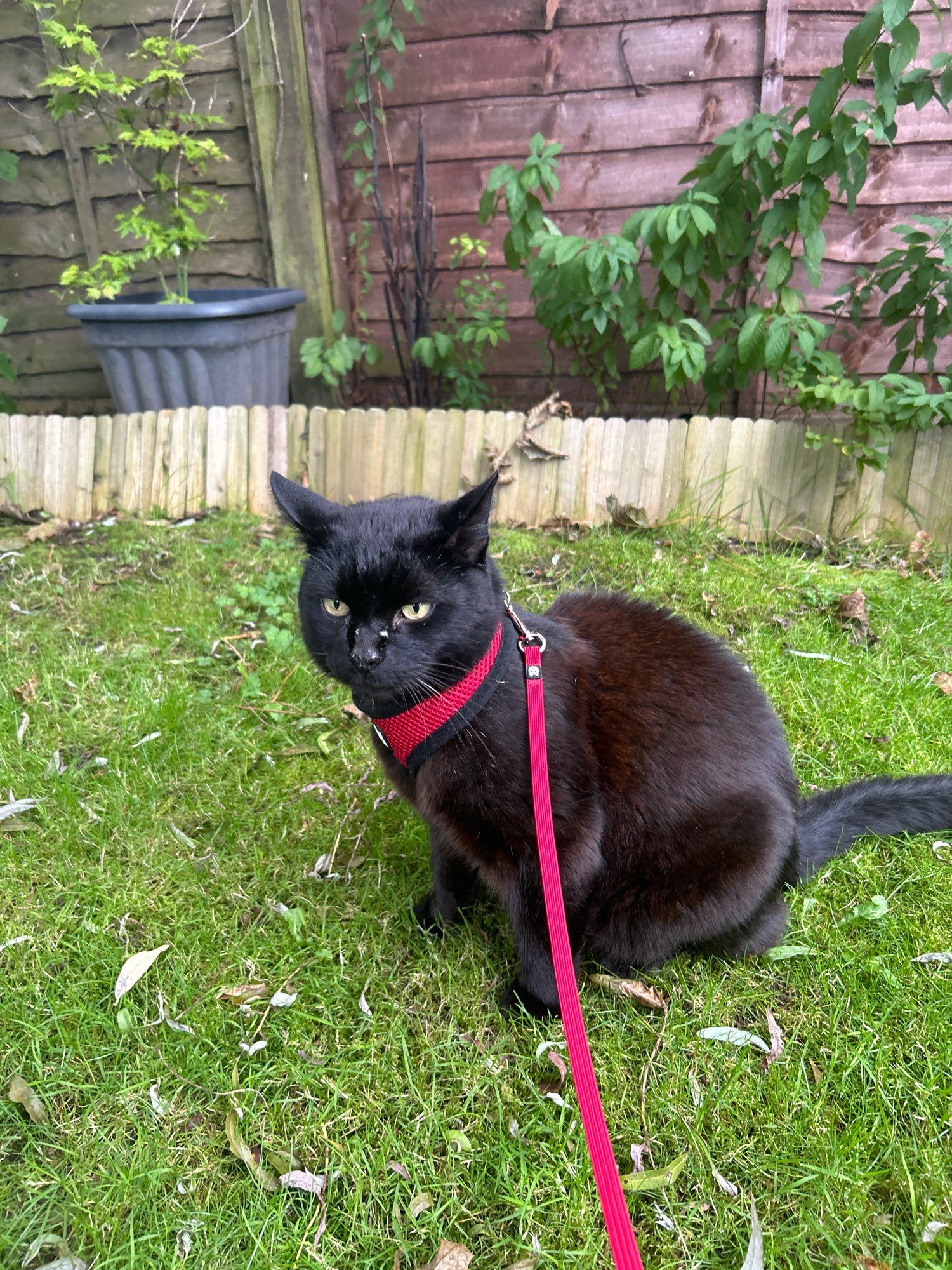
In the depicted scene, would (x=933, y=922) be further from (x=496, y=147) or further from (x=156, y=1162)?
(x=496, y=147)

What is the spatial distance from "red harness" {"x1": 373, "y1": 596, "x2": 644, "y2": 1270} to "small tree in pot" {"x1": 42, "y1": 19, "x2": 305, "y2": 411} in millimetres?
3490

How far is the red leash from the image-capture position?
2.97ft

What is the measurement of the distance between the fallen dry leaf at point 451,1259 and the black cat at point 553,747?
0.48 m

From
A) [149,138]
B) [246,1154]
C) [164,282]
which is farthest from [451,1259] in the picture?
[149,138]

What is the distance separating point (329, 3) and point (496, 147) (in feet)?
4.30

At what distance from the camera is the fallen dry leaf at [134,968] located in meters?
1.70

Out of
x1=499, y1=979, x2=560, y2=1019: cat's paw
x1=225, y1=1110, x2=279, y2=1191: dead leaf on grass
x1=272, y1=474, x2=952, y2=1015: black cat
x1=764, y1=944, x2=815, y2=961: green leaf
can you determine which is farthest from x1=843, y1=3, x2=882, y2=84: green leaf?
x1=225, y1=1110, x2=279, y2=1191: dead leaf on grass

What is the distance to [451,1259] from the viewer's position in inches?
50.1

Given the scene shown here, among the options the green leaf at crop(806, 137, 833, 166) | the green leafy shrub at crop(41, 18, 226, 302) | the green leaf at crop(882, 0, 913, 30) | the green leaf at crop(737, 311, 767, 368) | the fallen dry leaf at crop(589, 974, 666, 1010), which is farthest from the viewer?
the green leafy shrub at crop(41, 18, 226, 302)

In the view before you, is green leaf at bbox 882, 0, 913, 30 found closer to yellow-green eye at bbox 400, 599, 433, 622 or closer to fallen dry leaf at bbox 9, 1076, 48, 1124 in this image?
yellow-green eye at bbox 400, 599, 433, 622

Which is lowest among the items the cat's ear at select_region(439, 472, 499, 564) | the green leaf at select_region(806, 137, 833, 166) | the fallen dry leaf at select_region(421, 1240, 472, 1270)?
the fallen dry leaf at select_region(421, 1240, 472, 1270)

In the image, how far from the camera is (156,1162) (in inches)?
55.2

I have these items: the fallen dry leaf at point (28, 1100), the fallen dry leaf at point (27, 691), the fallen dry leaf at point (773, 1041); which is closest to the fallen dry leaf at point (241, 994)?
the fallen dry leaf at point (28, 1100)

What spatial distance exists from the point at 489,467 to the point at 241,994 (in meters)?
2.89
